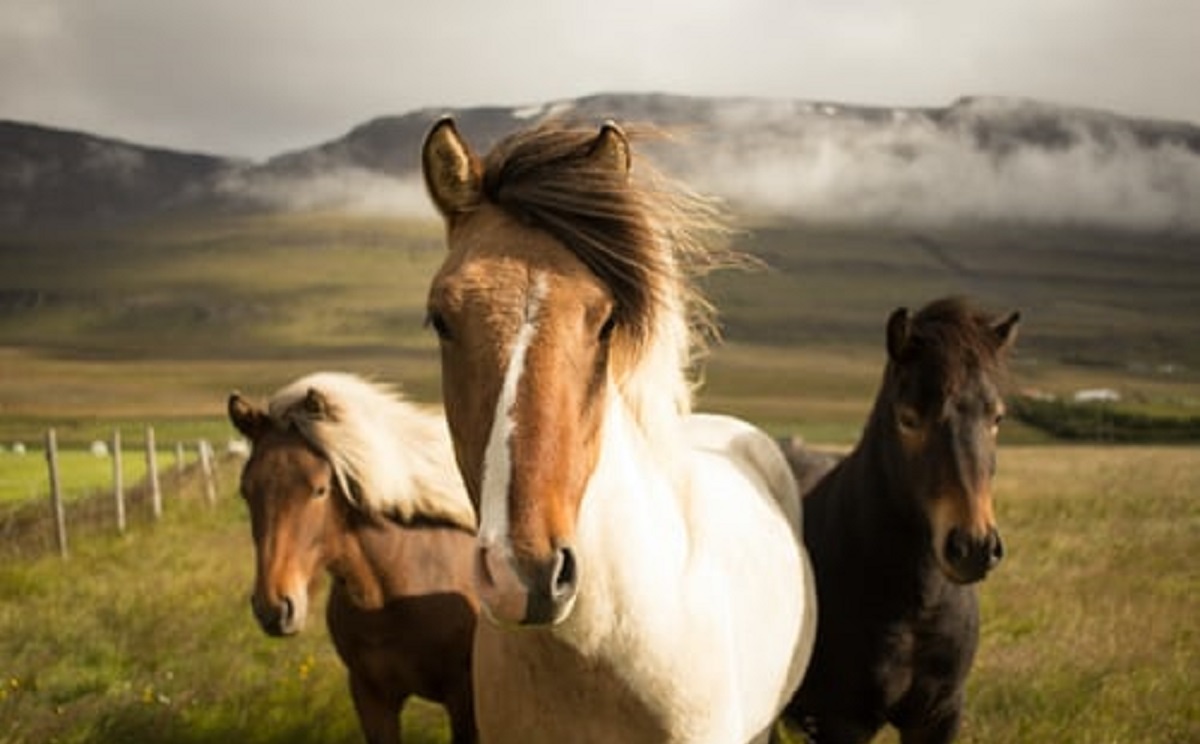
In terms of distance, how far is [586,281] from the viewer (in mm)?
2535

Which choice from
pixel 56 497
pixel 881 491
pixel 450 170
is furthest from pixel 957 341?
pixel 56 497

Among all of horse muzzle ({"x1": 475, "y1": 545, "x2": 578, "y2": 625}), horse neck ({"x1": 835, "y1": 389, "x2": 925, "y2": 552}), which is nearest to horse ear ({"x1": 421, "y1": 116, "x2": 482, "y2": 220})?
horse muzzle ({"x1": 475, "y1": 545, "x2": 578, "y2": 625})

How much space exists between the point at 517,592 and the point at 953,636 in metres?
2.79

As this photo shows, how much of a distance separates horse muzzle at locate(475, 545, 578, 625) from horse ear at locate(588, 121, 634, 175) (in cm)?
100

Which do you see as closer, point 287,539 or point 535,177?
point 535,177

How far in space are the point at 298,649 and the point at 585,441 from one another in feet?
22.2

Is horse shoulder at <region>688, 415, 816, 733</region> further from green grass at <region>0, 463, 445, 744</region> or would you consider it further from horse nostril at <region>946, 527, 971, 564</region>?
green grass at <region>0, 463, 445, 744</region>

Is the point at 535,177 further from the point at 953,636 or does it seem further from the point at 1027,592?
the point at 1027,592

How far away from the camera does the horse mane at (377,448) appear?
18.7ft

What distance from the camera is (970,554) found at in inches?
150

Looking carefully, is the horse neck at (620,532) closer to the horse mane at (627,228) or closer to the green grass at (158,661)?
the horse mane at (627,228)

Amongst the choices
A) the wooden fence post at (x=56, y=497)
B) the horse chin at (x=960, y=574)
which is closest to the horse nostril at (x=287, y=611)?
the horse chin at (x=960, y=574)

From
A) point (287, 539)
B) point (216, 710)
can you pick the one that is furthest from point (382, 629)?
point (216, 710)

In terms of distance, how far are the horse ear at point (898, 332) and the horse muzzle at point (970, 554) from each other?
0.73m
